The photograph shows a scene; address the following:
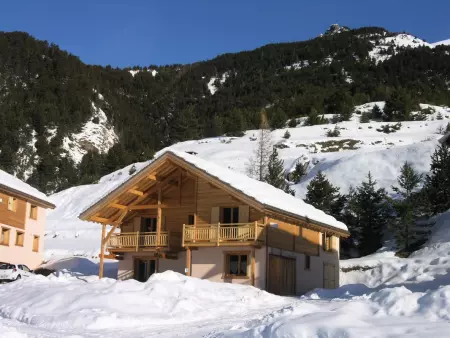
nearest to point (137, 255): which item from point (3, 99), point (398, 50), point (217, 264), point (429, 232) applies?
point (217, 264)

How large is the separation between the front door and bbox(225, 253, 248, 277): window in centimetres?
468

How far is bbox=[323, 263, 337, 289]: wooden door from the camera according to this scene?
2973cm

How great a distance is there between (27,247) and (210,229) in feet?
52.8

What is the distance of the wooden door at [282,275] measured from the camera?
25.6 meters

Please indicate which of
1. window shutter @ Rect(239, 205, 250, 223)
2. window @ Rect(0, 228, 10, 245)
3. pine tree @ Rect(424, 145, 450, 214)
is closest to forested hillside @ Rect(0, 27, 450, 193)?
window @ Rect(0, 228, 10, 245)

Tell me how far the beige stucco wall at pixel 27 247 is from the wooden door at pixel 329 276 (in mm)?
18291

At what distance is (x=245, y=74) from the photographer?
568 feet

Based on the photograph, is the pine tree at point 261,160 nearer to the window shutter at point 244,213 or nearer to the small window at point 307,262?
the small window at point 307,262

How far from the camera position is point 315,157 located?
56.7 m

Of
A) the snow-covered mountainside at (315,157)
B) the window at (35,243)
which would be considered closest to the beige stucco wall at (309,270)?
the snow-covered mountainside at (315,157)

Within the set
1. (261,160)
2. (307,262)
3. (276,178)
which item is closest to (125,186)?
(307,262)

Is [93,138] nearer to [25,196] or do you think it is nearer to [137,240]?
[25,196]

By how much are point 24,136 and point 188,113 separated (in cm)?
2818

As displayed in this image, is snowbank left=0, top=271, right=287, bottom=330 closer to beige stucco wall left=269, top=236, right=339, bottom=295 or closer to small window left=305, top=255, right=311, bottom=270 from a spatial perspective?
beige stucco wall left=269, top=236, right=339, bottom=295
